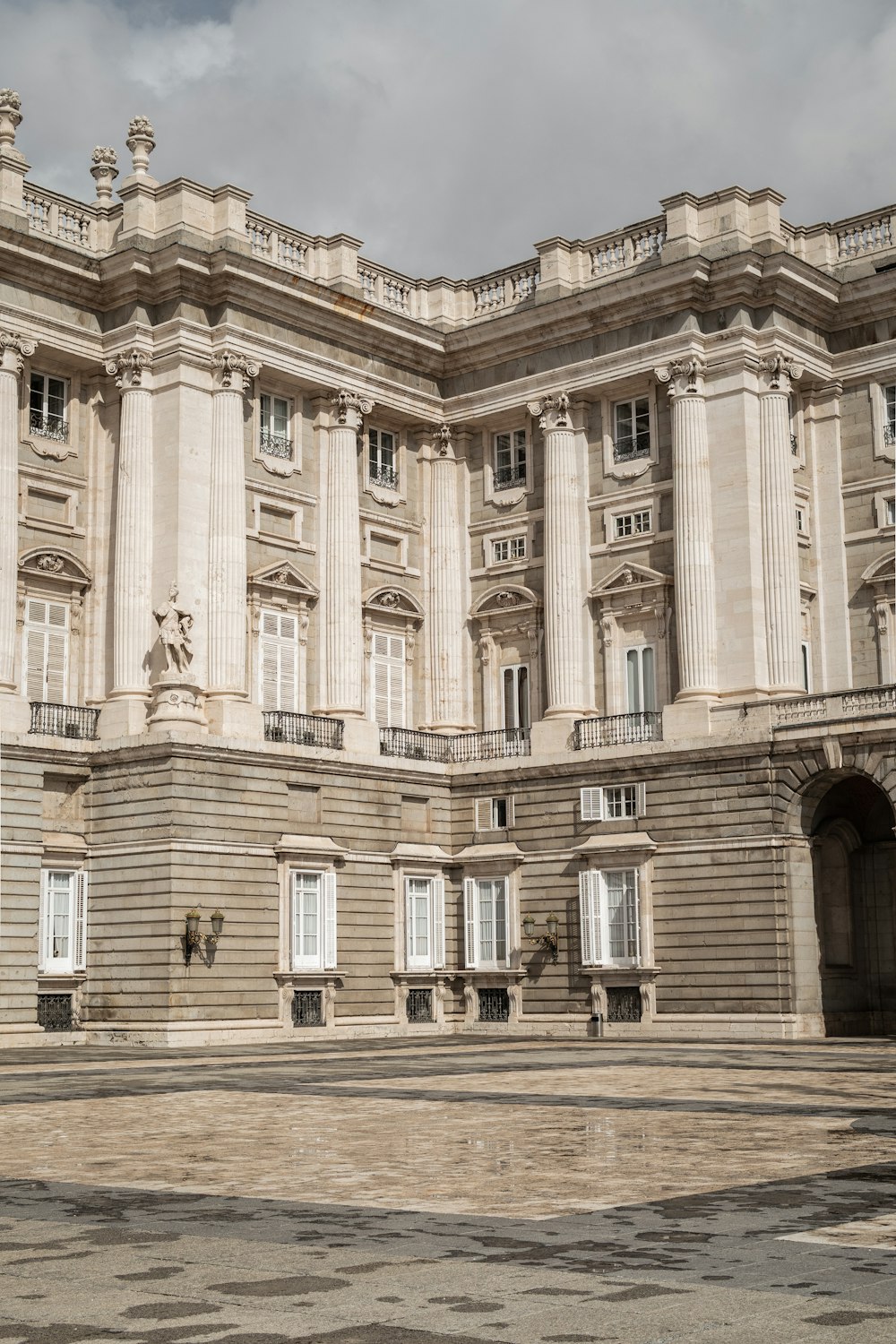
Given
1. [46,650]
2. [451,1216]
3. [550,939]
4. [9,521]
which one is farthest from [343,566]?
[451,1216]

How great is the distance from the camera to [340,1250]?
948 cm

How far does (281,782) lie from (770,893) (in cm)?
1173

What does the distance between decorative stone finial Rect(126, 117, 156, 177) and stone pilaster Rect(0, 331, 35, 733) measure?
6.19m

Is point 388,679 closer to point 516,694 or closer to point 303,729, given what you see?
point 516,694

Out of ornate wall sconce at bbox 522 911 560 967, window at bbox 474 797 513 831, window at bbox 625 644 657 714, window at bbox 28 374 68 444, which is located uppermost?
window at bbox 28 374 68 444

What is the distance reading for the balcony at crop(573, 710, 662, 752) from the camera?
141 ft

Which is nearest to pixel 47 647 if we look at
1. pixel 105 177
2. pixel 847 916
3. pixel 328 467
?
pixel 328 467

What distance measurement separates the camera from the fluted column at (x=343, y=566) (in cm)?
4434

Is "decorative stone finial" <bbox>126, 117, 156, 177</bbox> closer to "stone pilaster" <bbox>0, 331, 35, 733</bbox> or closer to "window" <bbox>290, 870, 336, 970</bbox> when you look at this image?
"stone pilaster" <bbox>0, 331, 35, 733</bbox>

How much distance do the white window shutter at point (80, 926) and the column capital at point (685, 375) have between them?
18.9m

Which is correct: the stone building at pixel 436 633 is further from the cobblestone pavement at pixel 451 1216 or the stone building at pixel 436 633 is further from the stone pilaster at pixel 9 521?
the cobblestone pavement at pixel 451 1216

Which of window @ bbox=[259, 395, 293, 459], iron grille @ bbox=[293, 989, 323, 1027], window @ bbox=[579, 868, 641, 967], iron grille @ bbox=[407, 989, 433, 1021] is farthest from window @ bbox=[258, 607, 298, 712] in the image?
window @ bbox=[579, 868, 641, 967]

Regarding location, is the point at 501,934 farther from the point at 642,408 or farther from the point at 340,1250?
the point at 340,1250

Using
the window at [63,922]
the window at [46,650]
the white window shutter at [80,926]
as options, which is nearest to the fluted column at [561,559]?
the window at [46,650]
